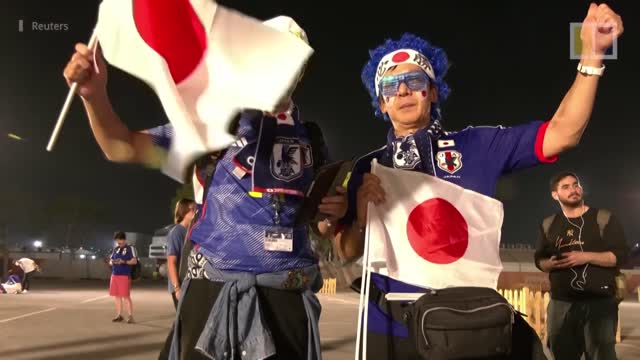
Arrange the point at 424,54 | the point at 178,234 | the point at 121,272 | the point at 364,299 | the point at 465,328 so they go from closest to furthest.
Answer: the point at 465,328 < the point at 364,299 < the point at 424,54 < the point at 178,234 < the point at 121,272

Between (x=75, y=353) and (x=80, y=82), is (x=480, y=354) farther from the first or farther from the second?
(x=75, y=353)

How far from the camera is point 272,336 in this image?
7.39 feet

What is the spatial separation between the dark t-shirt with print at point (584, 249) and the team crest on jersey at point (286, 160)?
3566 millimetres

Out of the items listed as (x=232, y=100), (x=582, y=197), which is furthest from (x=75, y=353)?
(x=232, y=100)

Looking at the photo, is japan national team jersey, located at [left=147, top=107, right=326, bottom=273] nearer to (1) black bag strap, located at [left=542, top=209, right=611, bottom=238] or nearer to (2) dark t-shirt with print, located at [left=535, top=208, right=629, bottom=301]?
(2) dark t-shirt with print, located at [left=535, top=208, right=629, bottom=301]

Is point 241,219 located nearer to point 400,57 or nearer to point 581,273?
point 400,57

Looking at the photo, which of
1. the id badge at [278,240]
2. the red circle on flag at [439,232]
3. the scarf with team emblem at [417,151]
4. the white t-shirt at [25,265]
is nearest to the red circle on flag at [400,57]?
the scarf with team emblem at [417,151]

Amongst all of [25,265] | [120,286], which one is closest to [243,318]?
[120,286]

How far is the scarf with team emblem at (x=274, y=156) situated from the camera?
91.7 inches

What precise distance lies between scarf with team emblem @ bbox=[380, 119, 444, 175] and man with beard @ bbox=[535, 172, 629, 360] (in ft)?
9.48

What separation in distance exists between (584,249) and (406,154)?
3081mm

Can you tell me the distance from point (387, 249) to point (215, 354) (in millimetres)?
926

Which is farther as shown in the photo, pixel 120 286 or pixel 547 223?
pixel 120 286

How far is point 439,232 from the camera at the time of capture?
2.64 m
